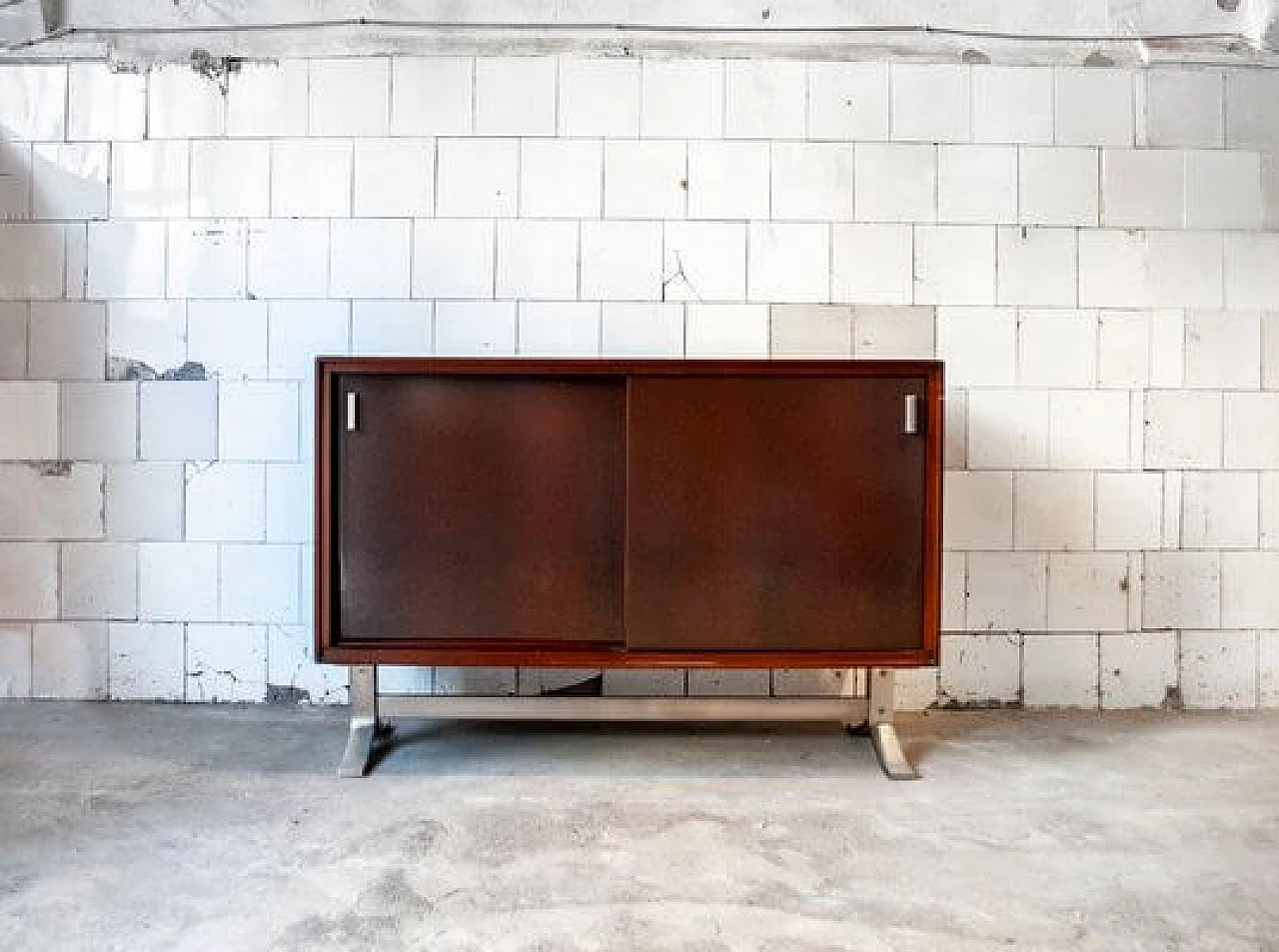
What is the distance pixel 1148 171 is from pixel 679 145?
1.39 meters

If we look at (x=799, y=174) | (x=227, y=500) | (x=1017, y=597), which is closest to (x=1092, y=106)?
(x=799, y=174)

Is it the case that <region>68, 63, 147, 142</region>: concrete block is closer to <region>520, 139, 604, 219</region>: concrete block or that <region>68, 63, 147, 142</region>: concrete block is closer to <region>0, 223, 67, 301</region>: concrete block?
<region>0, 223, 67, 301</region>: concrete block

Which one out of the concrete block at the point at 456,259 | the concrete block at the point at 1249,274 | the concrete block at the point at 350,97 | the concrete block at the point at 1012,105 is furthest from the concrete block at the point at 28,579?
the concrete block at the point at 1249,274

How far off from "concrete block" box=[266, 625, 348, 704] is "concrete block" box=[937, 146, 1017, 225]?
224cm

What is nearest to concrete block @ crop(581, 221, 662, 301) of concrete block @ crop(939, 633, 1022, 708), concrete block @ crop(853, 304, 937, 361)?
concrete block @ crop(853, 304, 937, 361)

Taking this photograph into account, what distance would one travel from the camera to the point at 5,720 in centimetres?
241

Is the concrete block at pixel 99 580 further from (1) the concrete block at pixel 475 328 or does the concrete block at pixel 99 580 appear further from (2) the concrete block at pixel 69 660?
(1) the concrete block at pixel 475 328

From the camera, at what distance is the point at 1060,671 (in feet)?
8.39

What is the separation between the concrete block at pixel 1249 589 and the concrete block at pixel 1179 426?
0.30m

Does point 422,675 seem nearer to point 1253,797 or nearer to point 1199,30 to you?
point 1253,797

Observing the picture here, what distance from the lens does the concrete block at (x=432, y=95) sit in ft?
8.31

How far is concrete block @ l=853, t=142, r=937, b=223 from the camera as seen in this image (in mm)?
2537

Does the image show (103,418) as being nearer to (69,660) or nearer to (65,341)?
(65,341)

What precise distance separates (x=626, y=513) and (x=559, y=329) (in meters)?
0.78
